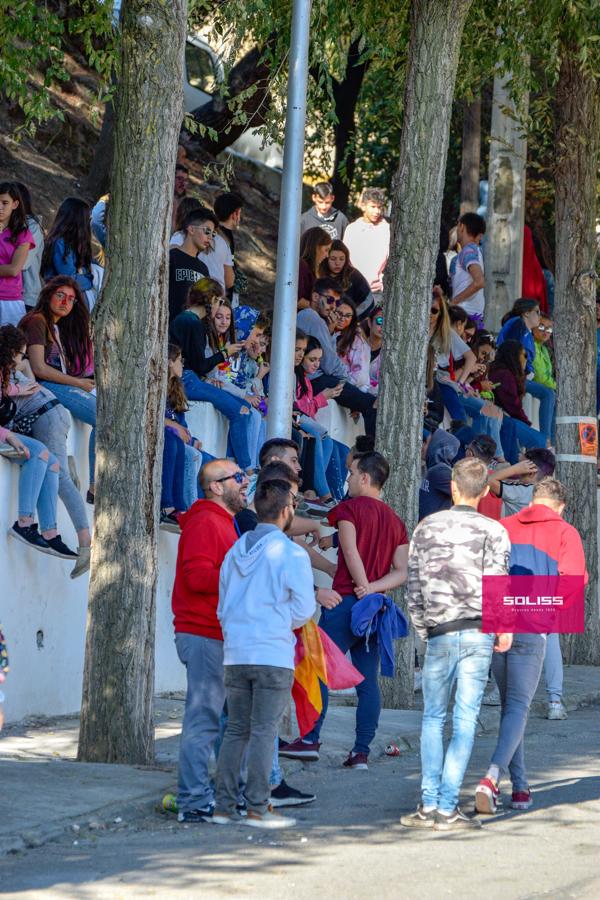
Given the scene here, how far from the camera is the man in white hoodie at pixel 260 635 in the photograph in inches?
340

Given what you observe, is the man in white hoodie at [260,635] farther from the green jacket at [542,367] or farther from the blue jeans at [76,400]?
the green jacket at [542,367]

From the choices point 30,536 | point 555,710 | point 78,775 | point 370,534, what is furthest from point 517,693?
point 555,710

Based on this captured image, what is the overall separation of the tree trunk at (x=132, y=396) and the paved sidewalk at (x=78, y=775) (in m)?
0.39

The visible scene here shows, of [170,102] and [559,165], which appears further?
[559,165]

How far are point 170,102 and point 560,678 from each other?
629 centimetres

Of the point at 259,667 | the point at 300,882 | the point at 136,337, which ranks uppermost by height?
the point at 136,337

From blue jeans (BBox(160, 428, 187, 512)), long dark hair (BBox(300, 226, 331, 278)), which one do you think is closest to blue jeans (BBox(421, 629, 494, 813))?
blue jeans (BBox(160, 428, 187, 512))

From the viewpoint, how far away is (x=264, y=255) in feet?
97.5

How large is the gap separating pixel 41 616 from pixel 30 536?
0.72 metres

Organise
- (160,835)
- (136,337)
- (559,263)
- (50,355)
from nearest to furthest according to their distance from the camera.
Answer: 1. (160,835)
2. (136,337)
3. (50,355)
4. (559,263)

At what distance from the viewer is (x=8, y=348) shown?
11.4 meters

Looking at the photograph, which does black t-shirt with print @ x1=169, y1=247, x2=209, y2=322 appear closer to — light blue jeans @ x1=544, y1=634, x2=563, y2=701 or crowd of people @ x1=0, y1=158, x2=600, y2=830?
crowd of people @ x1=0, y1=158, x2=600, y2=830

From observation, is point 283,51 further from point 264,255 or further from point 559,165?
point 264,255

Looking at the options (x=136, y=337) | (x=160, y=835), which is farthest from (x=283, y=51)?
(x=160, y=835)
